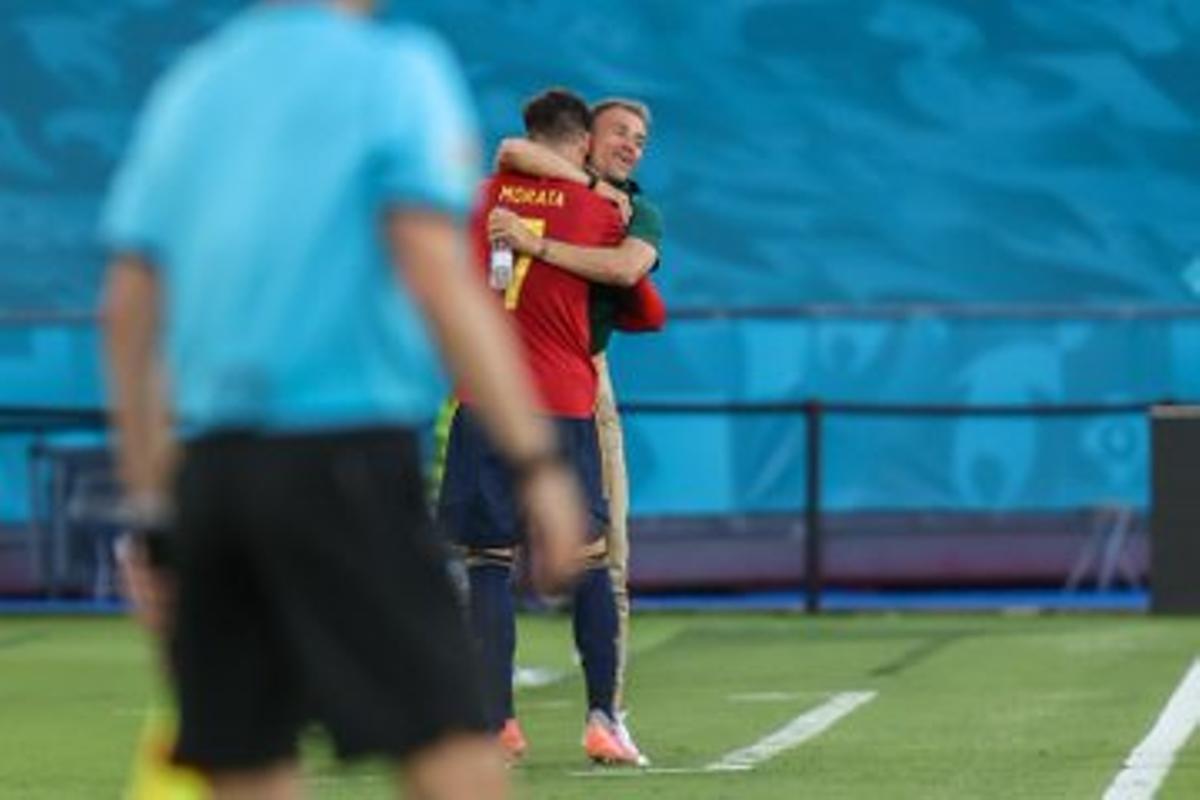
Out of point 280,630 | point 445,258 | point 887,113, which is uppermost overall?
point 887,113

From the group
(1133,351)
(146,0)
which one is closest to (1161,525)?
(1133,351)

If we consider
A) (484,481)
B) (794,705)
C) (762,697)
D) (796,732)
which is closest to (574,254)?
(484,481)

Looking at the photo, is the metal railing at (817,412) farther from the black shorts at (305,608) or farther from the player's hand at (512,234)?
the black shorts at (305,608)

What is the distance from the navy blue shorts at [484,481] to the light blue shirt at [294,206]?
6077 mm

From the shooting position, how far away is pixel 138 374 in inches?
225

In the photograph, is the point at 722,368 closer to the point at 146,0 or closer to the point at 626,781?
the point at 146,0

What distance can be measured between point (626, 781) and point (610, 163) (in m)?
2.02

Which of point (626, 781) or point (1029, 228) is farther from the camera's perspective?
point (1029, 228)

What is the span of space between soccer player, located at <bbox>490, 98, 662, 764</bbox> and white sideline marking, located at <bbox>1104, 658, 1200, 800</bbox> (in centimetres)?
152

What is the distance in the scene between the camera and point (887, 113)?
2320 cm

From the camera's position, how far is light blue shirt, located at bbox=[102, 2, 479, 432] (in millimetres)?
5562

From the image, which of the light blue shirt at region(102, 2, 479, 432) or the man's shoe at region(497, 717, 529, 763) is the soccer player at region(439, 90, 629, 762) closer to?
the man's shoe at region(497, 717, 529, 763)

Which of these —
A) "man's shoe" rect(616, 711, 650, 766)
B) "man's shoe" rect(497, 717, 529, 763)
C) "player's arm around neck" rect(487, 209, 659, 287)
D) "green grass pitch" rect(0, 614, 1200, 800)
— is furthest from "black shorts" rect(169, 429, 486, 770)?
"man's shoe" rect(616, 711, 650, 766)

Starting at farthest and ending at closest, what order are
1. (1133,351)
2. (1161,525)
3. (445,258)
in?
(1133,351)
(1161,525)
(445,258)
